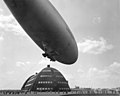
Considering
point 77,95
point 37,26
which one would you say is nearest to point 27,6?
point 37,26

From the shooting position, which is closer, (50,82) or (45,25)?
(45,25)

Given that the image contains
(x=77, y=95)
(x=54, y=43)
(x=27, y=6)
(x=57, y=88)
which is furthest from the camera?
(x=57, y=88)

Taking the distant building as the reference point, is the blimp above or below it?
below

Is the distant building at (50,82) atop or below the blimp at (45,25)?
atop

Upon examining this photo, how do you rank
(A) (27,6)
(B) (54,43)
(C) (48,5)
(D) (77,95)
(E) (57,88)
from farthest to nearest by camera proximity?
(E) (57,88)
(D) (77,95)
(B) (54,43)
(C) (48,5)
(A) (27,6)

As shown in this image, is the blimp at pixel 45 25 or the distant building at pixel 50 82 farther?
the distant building at pixel 50 82

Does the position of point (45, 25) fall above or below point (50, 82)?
below

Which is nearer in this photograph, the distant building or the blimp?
the blimp

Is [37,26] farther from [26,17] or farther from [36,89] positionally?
[36,89]
